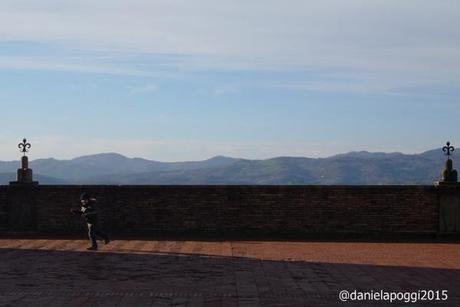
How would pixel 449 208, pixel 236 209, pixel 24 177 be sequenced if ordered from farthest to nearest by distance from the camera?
pixel 24 177, pixel 236 209, pixel 449 208

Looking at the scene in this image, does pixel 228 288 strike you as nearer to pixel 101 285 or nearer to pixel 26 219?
pixel 101 285

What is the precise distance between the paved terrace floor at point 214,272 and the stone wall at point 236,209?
4.37ft

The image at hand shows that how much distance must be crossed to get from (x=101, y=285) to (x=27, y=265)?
3312 mm

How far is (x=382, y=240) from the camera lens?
70.2ft

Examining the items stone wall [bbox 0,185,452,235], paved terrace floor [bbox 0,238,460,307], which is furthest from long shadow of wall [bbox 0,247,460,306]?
stone wall [bbox 0,185,452,235]

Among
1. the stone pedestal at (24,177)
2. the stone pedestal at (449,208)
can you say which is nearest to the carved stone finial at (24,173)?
the stone pedestal at (24,177)

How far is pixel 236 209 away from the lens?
22.0 m

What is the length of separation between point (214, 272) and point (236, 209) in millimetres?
7908

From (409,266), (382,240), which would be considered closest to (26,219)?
Result: (382,240)

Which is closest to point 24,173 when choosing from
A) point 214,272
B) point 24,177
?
point 24,177

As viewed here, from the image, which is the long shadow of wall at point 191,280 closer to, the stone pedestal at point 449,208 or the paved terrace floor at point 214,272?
the paved terrace floor at point 214,272

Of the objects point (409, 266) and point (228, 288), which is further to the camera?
point (409, 266)

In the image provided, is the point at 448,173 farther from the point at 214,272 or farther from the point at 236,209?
the point at 214,272

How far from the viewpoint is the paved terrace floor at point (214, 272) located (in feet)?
36.6
